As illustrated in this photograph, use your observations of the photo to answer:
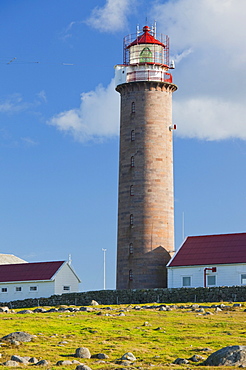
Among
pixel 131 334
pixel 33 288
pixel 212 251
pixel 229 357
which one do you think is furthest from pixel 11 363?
pixel 33 288

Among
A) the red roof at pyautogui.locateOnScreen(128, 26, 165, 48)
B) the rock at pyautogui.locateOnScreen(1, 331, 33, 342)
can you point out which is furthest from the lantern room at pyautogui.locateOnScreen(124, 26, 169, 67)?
the rock at pyautogui.locateOnScreen(1, 331, 33, 342)

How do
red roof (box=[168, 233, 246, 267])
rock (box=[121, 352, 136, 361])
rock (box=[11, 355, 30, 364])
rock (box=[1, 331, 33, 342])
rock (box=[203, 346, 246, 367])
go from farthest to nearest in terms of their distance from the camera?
red roof (box=[168, 233, 246, 267]), rock (box=[1, 331, 33, 342]), rock (box=[121, 352, 136, 361]), rock (box=[11, 355, 30, 364]), rock (box=[203, 346, 246, 367])

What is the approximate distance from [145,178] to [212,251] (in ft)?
26.4

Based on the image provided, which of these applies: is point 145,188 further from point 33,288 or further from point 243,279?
point 33,288

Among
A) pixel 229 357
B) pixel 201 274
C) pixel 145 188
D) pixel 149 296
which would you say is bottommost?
pixel 229 357

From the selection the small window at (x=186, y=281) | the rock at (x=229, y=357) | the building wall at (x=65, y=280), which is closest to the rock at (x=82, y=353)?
the rock at (x=229, y=357)

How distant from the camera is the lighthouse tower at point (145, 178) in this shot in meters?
64.6

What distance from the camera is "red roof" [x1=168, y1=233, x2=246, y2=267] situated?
202 ft

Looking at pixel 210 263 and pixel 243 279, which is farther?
pixel 210 263

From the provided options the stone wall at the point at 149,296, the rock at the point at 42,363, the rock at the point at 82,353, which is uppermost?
the stone wall at the point at 149,296

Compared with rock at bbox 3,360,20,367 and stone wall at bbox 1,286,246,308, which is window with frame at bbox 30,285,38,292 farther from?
rock at bbox 3,360,20,367

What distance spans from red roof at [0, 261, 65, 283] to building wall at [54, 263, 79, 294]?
501 millimetres

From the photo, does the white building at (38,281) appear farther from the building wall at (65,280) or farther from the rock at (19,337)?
the rock at (19,337)

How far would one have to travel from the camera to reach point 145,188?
2562 inches
